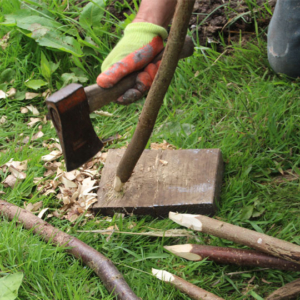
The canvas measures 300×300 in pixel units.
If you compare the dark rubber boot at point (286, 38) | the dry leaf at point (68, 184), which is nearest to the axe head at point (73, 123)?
the dry leaf at point (68, 184)

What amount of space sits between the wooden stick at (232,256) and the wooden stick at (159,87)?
20.5 inches

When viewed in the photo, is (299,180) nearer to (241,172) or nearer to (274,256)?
(241,172)

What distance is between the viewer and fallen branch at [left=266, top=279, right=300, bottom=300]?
1849 millimetres

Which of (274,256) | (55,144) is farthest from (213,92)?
(274,256)

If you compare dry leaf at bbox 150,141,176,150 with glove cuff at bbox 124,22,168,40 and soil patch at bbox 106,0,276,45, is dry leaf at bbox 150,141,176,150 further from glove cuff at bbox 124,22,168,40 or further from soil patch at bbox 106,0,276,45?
soil patch at bbox 106,0,276,45

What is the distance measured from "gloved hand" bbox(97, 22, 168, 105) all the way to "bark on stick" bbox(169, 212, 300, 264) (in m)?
0.79

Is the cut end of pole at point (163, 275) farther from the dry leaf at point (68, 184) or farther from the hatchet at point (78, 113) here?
the dry leaf at point (68, 184)

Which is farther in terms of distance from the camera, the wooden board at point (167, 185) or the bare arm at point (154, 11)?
the bare arm at point (154, 11)

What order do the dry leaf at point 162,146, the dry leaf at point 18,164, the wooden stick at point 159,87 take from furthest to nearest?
the dry leaf at point 162,146, the dry leaf at point 18,164, the wooden stick at point 159,87

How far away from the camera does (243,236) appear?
1.97m

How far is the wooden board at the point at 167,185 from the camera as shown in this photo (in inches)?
92.9

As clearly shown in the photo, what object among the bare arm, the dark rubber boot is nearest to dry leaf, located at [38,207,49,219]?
the bare arm

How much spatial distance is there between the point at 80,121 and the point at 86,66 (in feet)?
5.11

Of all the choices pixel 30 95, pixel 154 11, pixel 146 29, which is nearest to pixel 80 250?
pixel 146 29
